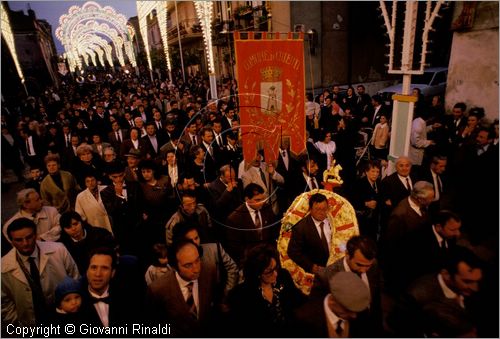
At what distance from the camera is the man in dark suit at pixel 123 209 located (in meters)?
4.50

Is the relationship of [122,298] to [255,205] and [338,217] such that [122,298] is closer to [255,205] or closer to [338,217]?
[255,205]

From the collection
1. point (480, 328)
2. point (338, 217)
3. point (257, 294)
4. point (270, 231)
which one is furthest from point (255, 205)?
point (480, 328)

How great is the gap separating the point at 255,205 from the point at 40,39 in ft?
159

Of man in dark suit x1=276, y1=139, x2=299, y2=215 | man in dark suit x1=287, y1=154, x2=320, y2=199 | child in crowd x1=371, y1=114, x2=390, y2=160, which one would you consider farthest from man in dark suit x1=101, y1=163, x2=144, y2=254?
child in crowd x1=371, y1=114, x2=390, y2=160

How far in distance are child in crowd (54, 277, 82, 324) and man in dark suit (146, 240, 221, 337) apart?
1.88 feet

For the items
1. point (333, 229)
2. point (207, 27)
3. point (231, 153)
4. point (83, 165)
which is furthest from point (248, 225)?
point (207, 27)

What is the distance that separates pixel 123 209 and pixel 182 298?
226cm

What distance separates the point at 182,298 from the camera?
2777 mm

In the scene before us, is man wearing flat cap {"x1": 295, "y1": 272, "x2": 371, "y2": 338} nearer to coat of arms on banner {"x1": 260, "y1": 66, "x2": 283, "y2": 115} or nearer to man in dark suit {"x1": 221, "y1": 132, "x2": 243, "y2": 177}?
coat of arms on banner {"x1": 260, "y1": 66, "x2": 283, "y2": 115}

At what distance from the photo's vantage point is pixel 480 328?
262cm

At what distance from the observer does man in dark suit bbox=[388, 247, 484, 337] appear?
2564 millimetres

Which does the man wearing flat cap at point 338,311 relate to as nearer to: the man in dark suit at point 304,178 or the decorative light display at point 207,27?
the man in dark suit at point 304,178

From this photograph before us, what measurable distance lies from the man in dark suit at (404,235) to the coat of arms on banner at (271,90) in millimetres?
2794

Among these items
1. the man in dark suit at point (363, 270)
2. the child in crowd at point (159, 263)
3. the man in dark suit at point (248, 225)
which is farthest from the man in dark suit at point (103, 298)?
the man in dark suit at point (363, 270)
